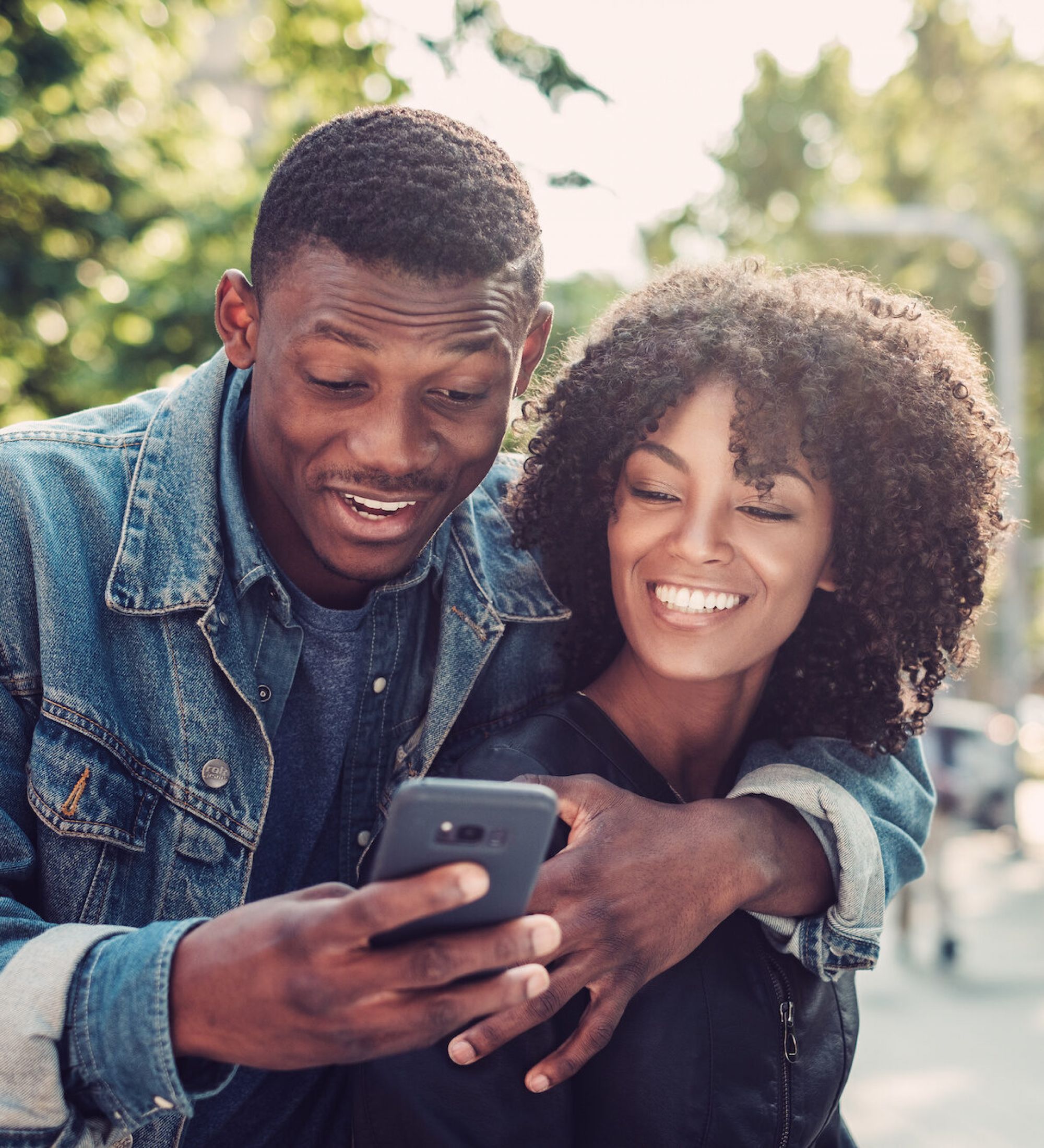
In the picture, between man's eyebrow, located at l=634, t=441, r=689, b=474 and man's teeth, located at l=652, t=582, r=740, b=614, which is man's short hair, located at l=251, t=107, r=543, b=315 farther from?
man's teeth, located at l=652, t=582, r=740, b=614

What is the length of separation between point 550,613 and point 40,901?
1202mm

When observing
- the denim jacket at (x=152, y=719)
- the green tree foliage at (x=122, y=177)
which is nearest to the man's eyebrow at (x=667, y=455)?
the denim jacket at (x=152, y=719)

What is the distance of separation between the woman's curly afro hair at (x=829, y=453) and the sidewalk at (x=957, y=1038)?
3598mm

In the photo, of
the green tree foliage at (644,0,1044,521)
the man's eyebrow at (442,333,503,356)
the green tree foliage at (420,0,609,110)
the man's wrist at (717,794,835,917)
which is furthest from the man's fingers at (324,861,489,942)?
the green tree foliage at (644,0,1044,521)

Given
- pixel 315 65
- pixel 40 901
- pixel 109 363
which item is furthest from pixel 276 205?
pixel 109 363

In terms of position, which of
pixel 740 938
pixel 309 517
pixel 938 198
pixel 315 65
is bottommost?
pixel 740 938

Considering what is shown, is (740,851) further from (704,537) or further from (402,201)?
(402,201)

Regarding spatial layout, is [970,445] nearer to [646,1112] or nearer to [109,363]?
[646,1112]

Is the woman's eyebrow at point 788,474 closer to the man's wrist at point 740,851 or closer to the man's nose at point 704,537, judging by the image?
the man's nose at point 704,537

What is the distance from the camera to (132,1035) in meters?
1.61

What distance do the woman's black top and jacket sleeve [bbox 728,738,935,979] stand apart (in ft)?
0.25

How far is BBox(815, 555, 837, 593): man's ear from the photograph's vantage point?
2.55 metres

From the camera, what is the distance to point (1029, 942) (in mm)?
8875

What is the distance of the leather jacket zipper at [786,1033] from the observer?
2.11 m
